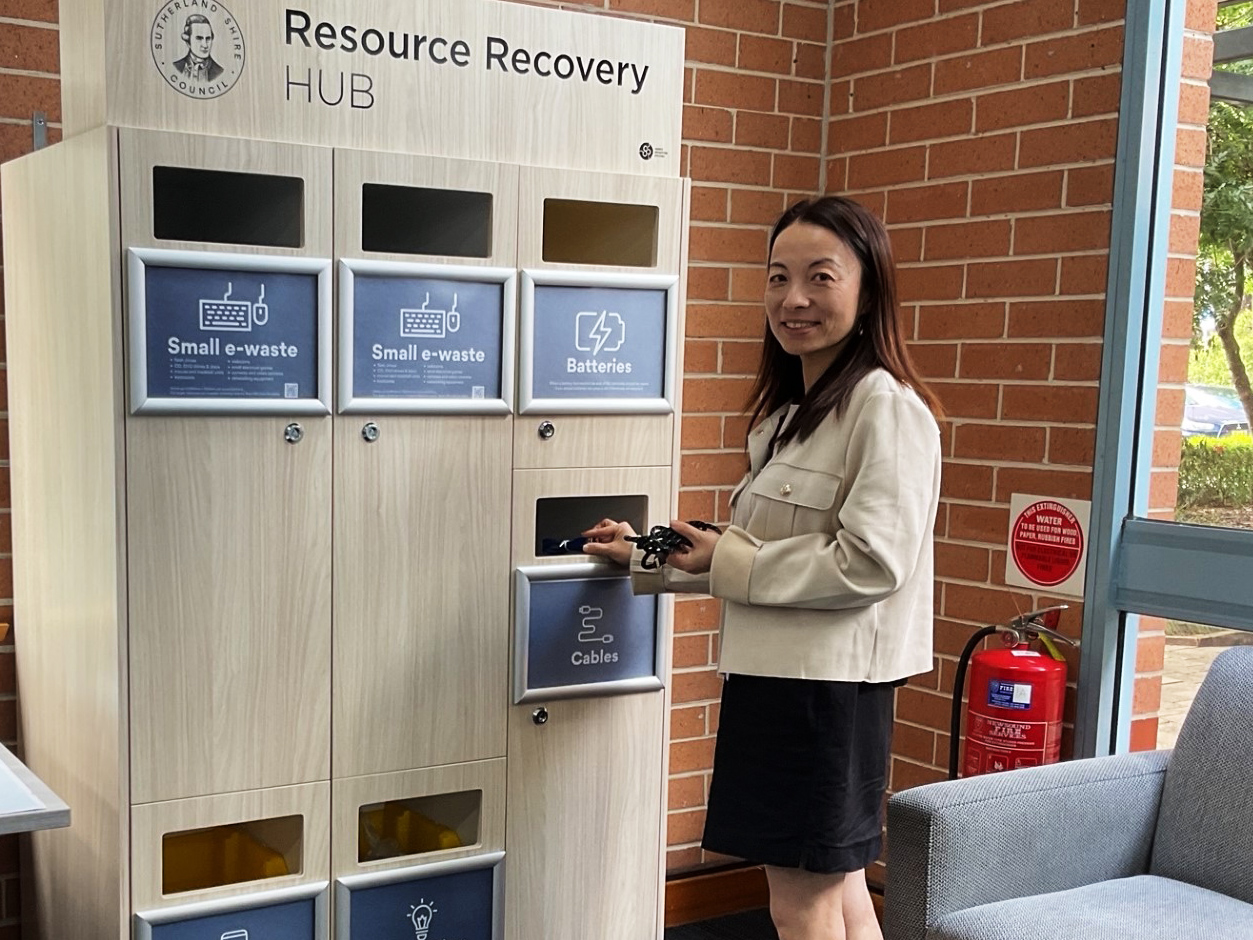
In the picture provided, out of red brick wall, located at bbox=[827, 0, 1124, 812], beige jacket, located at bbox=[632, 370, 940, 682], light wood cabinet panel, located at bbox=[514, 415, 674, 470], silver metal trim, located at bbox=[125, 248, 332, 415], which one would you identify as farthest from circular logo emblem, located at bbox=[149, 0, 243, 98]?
red brick wall, located at bbox=[827, 0, 1124, 812]

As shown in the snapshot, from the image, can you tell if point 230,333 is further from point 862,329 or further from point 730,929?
point 730,929

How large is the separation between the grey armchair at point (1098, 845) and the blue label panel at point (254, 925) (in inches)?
40.4

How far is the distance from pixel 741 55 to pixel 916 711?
173 centimetres

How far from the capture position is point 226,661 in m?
2.25

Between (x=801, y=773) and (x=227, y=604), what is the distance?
3.20 ft

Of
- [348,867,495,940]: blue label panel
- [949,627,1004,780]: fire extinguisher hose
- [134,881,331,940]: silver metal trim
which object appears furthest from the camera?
[949,627,1004,780]: fire extinguisher hose

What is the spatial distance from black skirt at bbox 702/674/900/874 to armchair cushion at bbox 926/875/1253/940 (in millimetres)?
210

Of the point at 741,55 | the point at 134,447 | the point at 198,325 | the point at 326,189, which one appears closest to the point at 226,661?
the point at 134,447

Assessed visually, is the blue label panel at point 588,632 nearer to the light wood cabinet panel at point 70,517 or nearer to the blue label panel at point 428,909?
the blue label panel at point 428,909

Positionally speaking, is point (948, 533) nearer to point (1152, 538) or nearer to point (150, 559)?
point (1152, 538)

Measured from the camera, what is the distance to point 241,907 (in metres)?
2.29

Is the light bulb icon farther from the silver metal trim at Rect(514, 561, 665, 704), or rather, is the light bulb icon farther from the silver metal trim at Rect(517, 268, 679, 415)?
the silver metal trim at Rect(517, 268, 679, 415)

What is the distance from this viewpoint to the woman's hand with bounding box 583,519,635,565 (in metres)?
2.54

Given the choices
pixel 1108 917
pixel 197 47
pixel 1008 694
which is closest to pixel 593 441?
pixel 197 47
